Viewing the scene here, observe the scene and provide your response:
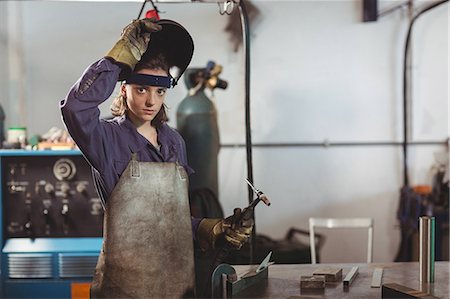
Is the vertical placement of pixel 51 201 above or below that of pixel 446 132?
below

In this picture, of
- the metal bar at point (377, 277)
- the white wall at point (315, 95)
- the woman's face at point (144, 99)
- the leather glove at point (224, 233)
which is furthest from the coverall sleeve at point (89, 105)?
the white wall at point (315, 95)

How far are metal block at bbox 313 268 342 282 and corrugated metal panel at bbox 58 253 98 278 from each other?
145 cm

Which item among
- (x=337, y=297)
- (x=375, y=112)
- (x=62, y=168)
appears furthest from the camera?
(x=375, y=112)

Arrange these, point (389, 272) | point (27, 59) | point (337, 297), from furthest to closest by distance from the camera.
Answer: point (27, 59), point (389, 272), point (337, 297)

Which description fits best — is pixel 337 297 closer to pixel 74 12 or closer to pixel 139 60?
pixel 139 60

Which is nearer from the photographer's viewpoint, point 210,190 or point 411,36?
point 210,190

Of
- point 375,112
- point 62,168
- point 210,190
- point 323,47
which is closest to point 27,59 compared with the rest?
point 62,168

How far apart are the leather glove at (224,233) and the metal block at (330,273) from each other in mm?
273

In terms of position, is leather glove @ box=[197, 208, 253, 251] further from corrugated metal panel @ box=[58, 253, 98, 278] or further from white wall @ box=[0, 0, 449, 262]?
white wall @ box=[0, 0, 449, 262]

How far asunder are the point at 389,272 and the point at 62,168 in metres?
1.78

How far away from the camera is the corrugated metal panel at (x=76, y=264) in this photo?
10.4 feet

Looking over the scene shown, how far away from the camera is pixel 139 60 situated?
6.14ft

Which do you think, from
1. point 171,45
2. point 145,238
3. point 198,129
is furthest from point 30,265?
point 171,45

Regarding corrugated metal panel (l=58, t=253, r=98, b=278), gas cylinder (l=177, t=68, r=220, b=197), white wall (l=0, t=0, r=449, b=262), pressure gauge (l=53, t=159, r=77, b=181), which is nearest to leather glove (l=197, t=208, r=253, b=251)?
corrugated metal panel (l=58, t=253, r=98, b=278)
